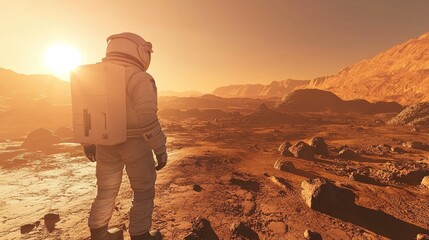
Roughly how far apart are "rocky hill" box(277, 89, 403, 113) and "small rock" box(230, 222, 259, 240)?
1157 inches

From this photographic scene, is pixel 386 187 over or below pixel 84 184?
over

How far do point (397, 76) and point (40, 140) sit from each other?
2203 inches

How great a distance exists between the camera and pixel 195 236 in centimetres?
325

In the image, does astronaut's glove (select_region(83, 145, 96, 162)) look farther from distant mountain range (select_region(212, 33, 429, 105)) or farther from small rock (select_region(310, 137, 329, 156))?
distant mountain range (select_region(212, 33, 429, 105))

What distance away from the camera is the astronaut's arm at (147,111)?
262cm

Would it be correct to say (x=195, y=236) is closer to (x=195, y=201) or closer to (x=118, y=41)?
(x=195, y=201)

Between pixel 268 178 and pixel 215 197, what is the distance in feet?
5.90

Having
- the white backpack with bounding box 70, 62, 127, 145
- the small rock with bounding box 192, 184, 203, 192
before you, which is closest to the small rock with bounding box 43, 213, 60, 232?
the white backpack with bounding box 70, 62, 127, 145

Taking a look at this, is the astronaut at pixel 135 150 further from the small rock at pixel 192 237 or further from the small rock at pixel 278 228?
the small rock at pixel 278 228

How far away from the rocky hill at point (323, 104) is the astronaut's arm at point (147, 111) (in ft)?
99.9

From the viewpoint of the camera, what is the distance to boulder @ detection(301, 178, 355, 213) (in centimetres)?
421

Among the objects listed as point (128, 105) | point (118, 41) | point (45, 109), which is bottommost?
point (45, 109)

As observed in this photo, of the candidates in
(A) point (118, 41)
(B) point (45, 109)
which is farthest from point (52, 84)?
(A) point (118, 41)

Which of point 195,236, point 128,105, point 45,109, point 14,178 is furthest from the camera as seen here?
point 45,109
